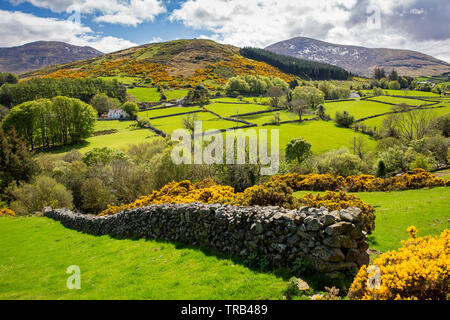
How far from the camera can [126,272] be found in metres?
9.84

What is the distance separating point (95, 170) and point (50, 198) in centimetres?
832

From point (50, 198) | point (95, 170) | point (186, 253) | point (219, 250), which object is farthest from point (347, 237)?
point (95, 170)

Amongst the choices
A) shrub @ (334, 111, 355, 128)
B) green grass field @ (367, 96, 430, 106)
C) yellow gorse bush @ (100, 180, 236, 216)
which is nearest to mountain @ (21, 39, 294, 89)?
green grass field @ (367, 96, 430, 106)

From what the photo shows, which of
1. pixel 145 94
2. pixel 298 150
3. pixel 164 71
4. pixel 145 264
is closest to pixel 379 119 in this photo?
pixel 298 150

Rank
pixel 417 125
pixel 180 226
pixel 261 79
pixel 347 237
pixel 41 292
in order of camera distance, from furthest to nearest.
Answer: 1. pixel 261 79
2. pixel 417 125
3. pixel 180 226
4. pixel 41 292
5. pixel 347 237

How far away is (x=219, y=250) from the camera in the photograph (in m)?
10.4

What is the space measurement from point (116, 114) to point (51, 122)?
1415 inches

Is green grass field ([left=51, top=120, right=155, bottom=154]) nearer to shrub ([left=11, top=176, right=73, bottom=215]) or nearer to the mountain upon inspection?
shrub ([left=11, top=176, right=73, bottom=215])

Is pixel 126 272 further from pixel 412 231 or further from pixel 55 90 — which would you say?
pixel 55 90

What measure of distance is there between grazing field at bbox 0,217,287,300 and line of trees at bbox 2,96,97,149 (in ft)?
195

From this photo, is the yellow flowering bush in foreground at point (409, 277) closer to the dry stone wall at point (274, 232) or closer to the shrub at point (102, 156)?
the dry stone wall at point (274, 232)

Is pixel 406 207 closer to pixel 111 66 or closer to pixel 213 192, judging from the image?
pixel 213 192

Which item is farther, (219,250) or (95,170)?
(95,170)

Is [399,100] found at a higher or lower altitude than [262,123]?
higher
